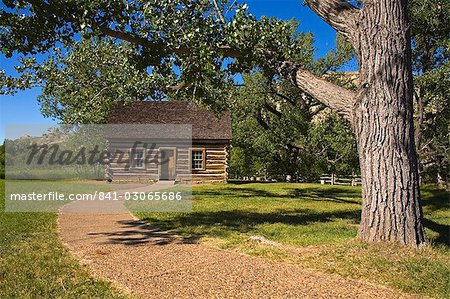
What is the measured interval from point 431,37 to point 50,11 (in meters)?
20.0

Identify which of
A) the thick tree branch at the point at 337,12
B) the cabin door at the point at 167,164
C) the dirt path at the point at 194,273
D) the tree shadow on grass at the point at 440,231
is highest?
the thick tree branch at the point at 337,12

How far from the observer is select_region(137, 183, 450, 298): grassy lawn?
5.70m

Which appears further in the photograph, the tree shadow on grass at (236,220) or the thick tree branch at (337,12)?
the tree shadow on grass at (236,220)

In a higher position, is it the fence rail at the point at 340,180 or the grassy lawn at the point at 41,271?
the fence rail at the point at 340,180

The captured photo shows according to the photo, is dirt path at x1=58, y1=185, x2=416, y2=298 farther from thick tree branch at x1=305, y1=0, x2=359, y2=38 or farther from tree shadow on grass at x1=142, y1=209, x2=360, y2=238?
thick tree branch at x1=305, y1=0, x2=359, y2=38

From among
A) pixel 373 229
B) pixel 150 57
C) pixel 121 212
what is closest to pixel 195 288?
pixel 373 229

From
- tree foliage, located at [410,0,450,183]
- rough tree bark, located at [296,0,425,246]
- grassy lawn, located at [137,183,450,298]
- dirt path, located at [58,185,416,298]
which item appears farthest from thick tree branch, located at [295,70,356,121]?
tree foliage, located at [410,0,450,183]

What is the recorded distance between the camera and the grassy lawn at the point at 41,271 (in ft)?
16.0

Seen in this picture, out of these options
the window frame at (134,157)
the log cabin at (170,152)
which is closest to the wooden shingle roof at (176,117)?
the log cabin at (170,152)

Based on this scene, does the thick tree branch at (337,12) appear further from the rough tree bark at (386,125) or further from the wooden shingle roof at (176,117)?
the wooden shingle roof at (176,117)

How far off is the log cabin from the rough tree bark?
2039 centimetres

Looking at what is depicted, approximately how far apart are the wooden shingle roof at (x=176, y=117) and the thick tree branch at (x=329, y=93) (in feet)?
62.7

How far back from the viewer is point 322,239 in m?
8.34

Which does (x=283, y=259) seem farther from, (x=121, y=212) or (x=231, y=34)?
(x=121, y=212)
